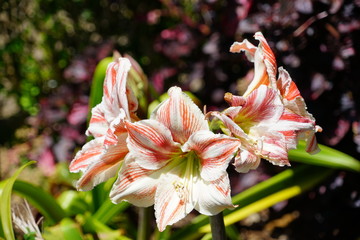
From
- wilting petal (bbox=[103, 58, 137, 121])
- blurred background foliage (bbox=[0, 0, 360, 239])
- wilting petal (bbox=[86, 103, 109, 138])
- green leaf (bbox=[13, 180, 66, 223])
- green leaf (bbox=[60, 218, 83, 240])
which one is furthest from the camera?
blurred background foliage (bbox=[0, 0, 360, 239])

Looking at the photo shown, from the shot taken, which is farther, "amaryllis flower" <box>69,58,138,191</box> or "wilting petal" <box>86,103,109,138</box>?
"wilting petal" <box>86,103,109,138</box>

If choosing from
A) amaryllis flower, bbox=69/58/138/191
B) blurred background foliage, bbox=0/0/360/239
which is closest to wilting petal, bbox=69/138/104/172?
amaryllis flower, bbox=69/58/138/191

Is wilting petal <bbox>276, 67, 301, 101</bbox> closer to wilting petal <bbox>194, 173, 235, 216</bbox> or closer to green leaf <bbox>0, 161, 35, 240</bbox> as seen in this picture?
wilting petal <bbox>194, 173, 235, 216</bbox>

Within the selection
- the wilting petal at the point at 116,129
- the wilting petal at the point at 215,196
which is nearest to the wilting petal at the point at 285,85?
the wilting petal at the point at 215,196

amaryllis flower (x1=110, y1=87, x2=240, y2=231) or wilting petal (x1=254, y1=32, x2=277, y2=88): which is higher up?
wilting petal (x1=254, y1=32, x2=277, y2=88)

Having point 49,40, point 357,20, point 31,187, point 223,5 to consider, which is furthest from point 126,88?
point 49,40

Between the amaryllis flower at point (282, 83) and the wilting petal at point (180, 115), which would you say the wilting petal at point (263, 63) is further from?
the wilting petal at point (180, 115)
